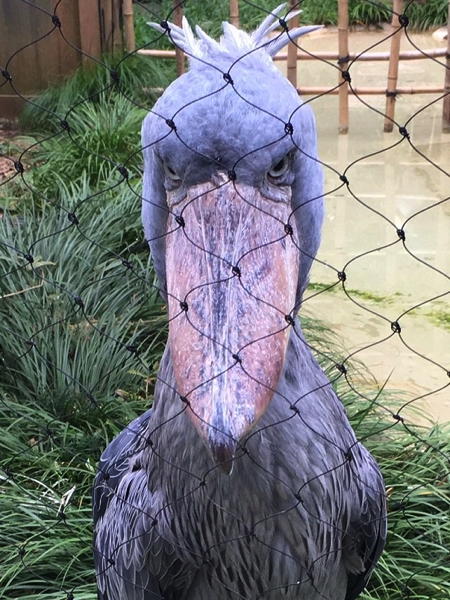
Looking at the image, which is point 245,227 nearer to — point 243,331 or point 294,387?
point 243,331

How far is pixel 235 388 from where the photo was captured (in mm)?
1435

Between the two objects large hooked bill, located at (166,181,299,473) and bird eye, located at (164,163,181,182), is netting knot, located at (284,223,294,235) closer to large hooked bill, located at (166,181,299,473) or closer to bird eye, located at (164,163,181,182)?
large hooked bill, located at (166,181,299,473)

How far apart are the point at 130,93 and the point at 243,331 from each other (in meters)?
5.49

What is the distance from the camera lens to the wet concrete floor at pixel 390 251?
13.8 ft

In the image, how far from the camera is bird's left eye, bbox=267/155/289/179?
5.77 ft

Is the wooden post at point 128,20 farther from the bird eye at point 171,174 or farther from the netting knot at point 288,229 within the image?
the netting knot at point 288,229

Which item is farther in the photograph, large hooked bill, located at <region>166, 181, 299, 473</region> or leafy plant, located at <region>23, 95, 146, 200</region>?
leafy plant, located at <region>23, 95, 146, 200</region>

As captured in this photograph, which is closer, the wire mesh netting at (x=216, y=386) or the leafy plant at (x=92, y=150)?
the wire mesh netting at (x=216, y=386)

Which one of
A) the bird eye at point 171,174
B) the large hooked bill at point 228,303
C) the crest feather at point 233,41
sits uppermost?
the crest feather at point 233,41

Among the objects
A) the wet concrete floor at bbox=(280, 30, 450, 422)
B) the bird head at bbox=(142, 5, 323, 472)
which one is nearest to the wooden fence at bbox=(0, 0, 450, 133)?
the wet concrete floor at bbox=(280, 30, 450, 422)

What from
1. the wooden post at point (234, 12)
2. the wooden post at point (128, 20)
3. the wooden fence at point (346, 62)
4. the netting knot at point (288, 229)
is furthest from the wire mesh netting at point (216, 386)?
the wooden post at point (128, 20)

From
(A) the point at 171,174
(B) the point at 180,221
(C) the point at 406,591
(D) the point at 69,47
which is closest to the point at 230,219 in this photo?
(B) the point at 180,221

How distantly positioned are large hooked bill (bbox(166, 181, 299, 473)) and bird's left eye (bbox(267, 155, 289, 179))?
56 millimetres

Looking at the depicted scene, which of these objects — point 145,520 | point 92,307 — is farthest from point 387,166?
point 145,520
